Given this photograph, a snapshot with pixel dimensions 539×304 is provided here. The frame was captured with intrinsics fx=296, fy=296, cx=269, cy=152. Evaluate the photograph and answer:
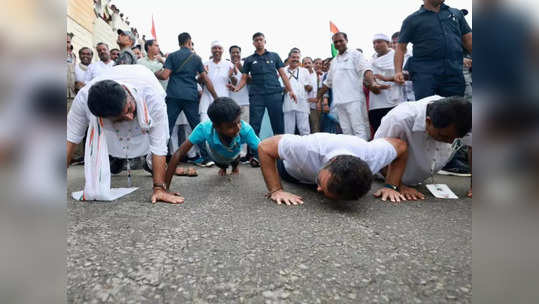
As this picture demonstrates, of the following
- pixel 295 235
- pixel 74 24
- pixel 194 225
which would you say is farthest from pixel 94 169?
pixel 74 24

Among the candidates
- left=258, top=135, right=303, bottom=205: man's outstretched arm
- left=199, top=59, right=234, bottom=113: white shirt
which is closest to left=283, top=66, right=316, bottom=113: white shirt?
left=199, top=59, right=234, bottom=113: white shirt

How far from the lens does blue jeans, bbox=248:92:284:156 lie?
152 inches

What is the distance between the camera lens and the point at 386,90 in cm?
322

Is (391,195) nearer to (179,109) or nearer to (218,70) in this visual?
(179,109)

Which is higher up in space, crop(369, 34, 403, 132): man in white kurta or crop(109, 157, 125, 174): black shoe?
crop(369, 34, 403, 132): man in white kurta

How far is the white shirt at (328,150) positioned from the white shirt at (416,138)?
177 mm

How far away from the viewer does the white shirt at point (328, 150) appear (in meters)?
1.88

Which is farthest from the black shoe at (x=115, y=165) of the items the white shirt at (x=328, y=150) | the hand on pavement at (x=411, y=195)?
the hand on pavement at (x=411, y=195)

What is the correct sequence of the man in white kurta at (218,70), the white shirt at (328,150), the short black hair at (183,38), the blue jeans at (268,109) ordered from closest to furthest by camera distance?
1. the white shirt at (328,150)
2. the short black hair at (183,38)
3. the blue jeans at (268,109)
4. the man in white kurta at (218,70)

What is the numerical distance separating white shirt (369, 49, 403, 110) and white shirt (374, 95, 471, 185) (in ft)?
3.46

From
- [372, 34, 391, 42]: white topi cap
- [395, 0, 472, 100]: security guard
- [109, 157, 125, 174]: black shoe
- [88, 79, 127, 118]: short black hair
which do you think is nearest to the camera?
[88, 79, 127, 118]: short black hair

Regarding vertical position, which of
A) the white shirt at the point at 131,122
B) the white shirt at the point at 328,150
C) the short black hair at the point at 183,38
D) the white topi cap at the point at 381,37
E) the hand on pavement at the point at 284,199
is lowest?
the hand on pavement at the point at 284,199

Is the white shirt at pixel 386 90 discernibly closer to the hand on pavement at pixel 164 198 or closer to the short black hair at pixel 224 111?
the short black hair at pixel 224 111

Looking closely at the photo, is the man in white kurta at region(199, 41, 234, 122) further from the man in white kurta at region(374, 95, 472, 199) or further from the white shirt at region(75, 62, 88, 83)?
the man in white kurta at region(374, 95, 472, 199)
